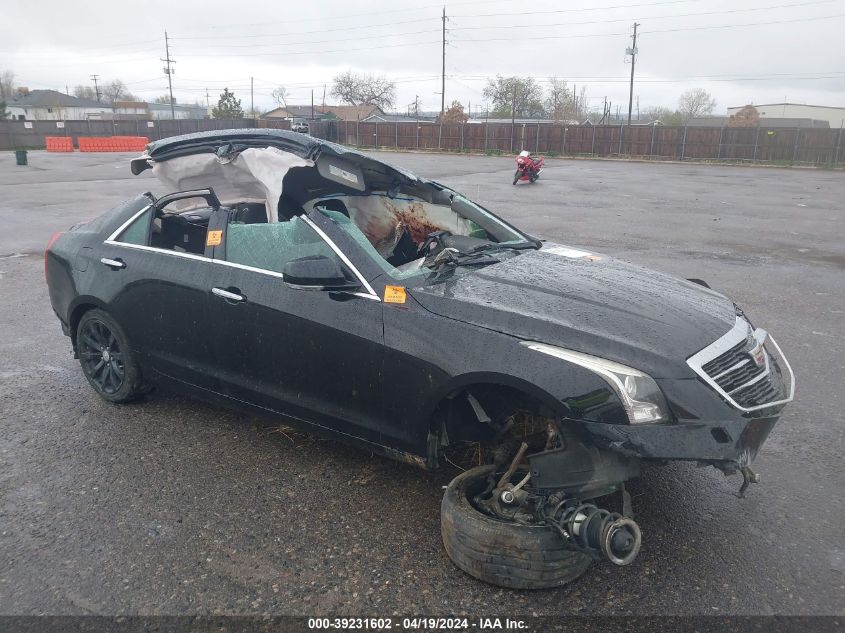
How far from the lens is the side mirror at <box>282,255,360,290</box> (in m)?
3.57

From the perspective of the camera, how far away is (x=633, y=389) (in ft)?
9.41

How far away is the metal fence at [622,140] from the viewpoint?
39125 mm

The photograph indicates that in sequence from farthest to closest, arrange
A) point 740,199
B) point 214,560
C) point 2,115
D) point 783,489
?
point 2,115 → point 740,199 → point 783,489 → point 214,560

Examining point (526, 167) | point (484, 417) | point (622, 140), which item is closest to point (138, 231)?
point (484, 417)

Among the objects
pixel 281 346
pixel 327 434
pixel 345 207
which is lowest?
pixel 327 434

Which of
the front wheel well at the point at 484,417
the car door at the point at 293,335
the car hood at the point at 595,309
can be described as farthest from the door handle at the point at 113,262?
the front wheel well at the point at 484,417

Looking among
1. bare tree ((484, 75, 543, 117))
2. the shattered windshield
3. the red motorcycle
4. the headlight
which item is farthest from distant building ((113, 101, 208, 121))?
the headlight

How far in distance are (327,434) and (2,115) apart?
232 feet

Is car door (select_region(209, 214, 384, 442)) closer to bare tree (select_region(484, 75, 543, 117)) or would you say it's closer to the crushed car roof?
the crushed car roof

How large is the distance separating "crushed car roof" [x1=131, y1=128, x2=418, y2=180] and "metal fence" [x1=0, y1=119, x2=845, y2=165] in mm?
40979

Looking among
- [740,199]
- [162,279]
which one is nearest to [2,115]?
[740,199]

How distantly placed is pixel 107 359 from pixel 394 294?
8.10 ft

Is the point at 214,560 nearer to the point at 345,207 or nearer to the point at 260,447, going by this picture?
the point at 260,447

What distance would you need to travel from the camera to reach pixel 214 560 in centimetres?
320
